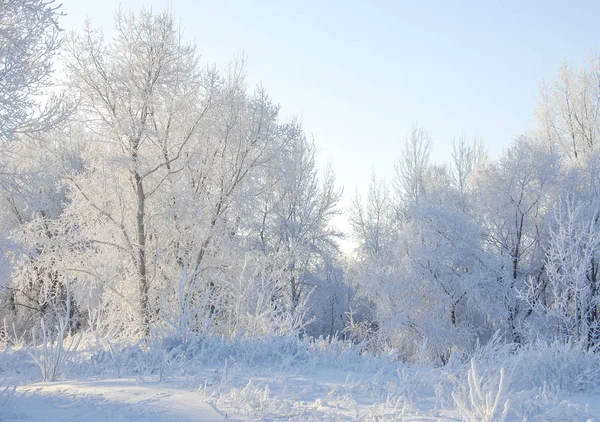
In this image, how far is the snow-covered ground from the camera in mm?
3205

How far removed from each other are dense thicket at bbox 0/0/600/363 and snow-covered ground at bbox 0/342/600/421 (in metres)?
0.73

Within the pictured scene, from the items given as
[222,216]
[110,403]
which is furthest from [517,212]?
[110,403]

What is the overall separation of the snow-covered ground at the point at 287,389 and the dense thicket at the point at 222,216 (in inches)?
28.7

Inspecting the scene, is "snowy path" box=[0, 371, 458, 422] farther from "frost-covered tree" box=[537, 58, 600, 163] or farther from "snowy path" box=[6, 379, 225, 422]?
"frost-covered tree" box=[537, 58, 600, 163]

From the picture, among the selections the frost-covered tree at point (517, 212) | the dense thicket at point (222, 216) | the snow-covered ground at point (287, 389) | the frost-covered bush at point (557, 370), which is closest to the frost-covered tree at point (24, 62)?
the dense thicket at point (222, 216)

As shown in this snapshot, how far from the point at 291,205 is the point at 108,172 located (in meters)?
11.2

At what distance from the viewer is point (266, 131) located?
14.2m

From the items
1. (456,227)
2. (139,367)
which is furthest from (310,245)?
(139,367)

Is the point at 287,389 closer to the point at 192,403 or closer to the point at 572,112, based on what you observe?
the point at 192,403

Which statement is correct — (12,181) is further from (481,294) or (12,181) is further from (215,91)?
(481,294)

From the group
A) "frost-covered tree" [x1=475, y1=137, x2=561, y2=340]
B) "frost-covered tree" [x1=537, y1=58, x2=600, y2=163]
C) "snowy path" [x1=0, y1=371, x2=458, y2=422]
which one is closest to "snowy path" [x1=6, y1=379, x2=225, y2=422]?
"snowy path" [x1=0, y1=371, x2=458, y2=422]

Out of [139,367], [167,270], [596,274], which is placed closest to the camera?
[139,367]

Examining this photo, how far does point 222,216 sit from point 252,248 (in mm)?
3548

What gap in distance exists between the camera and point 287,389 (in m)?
4.05
